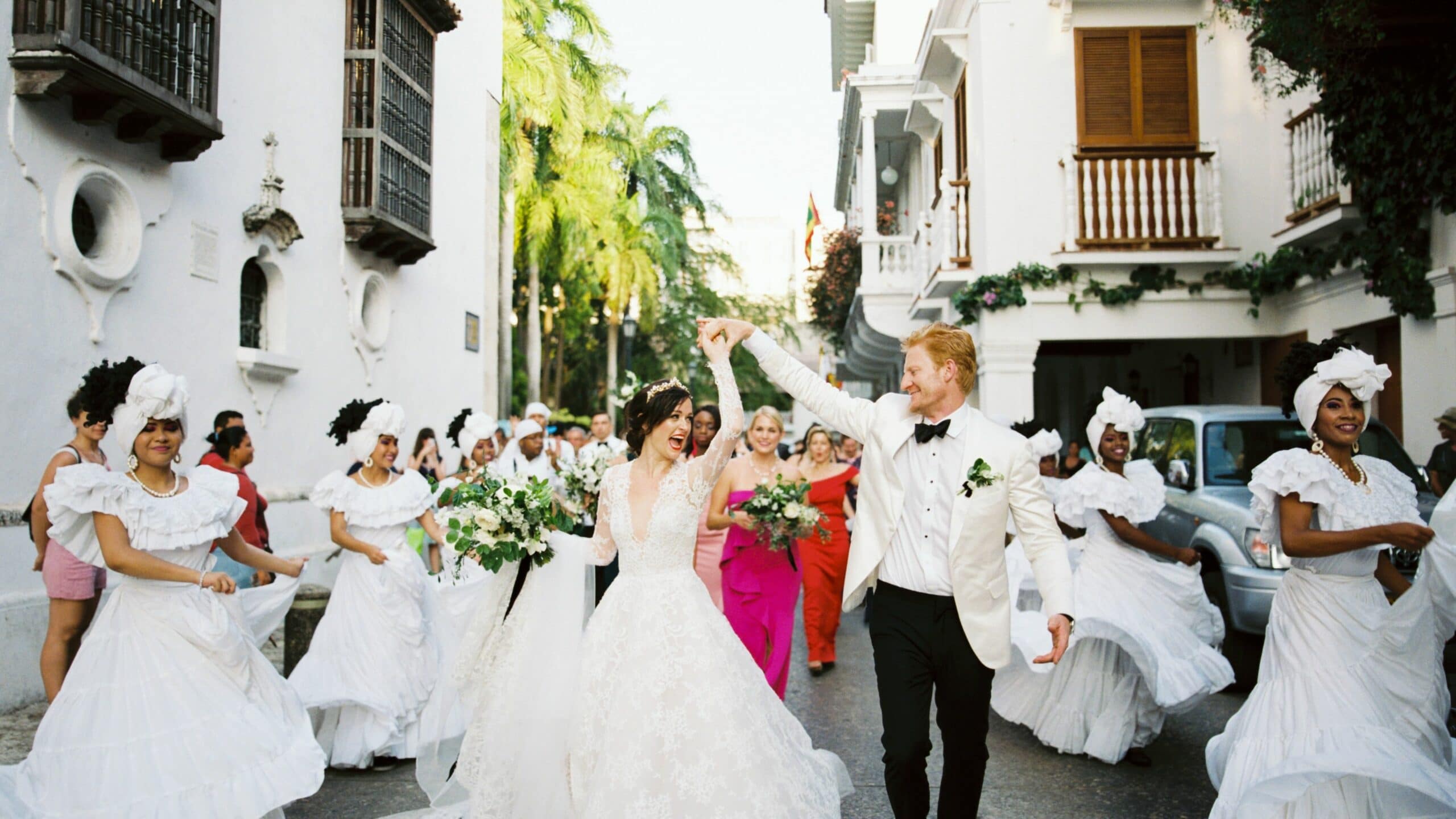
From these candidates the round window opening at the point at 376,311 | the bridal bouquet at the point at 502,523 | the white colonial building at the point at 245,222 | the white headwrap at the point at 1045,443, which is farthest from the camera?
the round window opening at the point at 376,311

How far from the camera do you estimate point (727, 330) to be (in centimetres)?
454

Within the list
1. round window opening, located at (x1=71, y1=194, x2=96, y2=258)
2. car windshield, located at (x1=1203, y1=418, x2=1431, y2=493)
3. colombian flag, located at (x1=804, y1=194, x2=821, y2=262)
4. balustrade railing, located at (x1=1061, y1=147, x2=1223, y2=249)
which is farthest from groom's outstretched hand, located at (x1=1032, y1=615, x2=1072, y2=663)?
colombian flag, located at (x1=804, y1=194, x2=821, y2=262)

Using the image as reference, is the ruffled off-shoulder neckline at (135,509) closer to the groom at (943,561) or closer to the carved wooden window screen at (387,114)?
the groom at (943,561)

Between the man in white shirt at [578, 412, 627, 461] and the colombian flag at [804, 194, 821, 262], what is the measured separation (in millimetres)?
15698

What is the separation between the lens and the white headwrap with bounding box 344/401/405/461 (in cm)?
682

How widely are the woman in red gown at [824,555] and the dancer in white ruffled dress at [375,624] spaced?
3408 millimetres

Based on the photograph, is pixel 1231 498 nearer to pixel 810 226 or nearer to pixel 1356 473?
pixel 1356 473

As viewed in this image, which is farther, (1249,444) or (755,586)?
(1249,444)

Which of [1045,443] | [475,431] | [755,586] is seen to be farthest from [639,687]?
[475,431]

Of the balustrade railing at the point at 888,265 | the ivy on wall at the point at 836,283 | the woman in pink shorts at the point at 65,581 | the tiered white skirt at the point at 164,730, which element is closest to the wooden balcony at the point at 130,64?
the woman in pink shorts at the point at 65,581

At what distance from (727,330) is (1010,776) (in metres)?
3.26

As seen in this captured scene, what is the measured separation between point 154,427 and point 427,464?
6.58 m

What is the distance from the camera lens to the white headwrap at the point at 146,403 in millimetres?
4797

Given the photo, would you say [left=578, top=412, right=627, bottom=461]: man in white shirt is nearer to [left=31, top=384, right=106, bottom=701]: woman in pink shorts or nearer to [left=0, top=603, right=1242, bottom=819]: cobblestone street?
[left=0, top=603, right=1242, bottom=819]: cobblestone street
